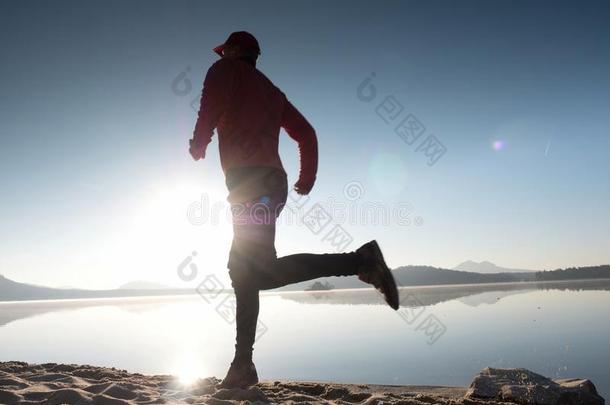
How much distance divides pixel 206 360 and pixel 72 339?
23.3 feet

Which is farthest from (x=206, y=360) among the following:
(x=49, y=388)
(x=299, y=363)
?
(x=49, y=388)

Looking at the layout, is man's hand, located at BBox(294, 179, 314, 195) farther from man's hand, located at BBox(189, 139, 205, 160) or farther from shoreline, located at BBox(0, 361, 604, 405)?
shoreline, located at BBox(0, 361, 604, 405)

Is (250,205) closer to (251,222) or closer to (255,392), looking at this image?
(251,222)

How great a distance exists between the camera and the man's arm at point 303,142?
3.89 meters

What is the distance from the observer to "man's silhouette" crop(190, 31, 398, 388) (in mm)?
3188

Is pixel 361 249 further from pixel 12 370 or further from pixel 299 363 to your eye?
pixel 299 363

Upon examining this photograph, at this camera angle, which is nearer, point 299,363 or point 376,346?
point 299,363

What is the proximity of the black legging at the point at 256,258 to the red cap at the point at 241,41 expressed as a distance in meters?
1.17

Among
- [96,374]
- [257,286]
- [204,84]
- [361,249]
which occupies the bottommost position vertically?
[96,374]

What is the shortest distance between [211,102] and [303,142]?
1.04 m

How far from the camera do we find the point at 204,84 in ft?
10.8

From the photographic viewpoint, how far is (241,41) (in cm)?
360

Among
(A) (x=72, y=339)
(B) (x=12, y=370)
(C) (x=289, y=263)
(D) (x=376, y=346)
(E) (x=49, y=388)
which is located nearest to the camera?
(C) (x=289, y=263)

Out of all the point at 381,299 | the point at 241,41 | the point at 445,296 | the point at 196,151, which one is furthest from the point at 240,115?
the point at 445,296
